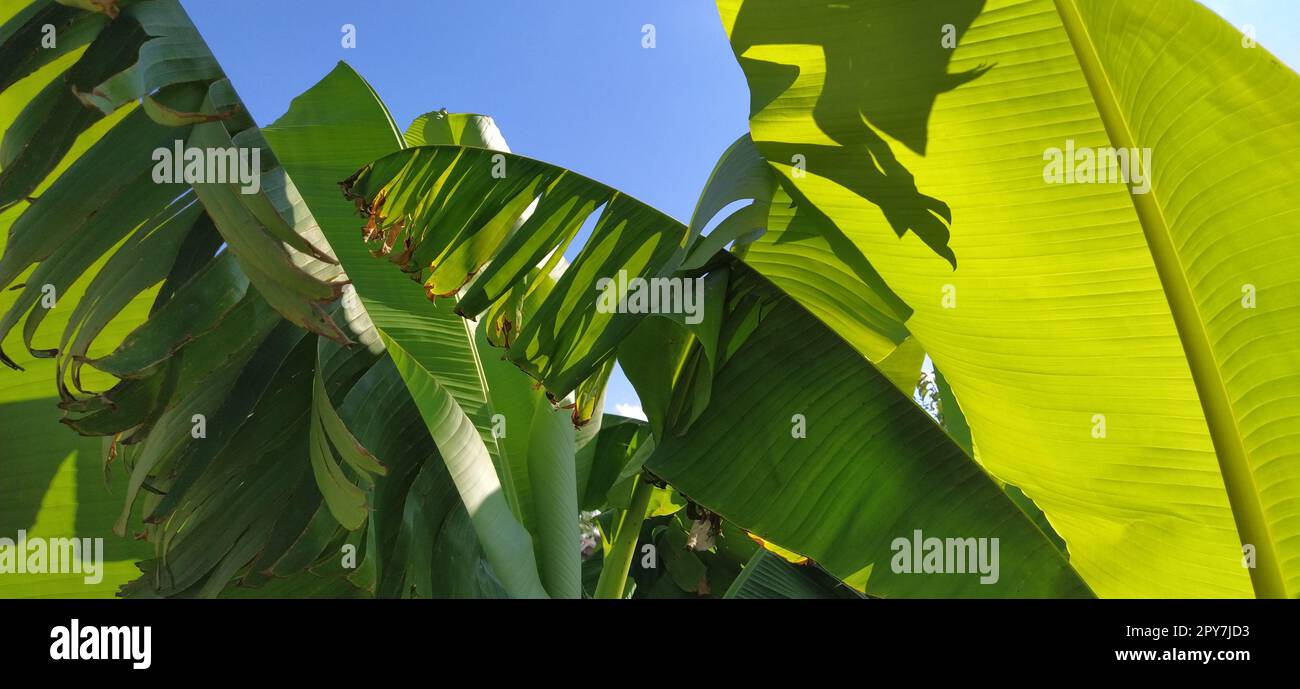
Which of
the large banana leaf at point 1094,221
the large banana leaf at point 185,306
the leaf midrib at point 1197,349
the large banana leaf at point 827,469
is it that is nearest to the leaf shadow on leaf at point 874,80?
the large banana leaf at point 1094,221

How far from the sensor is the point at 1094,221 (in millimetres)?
1665

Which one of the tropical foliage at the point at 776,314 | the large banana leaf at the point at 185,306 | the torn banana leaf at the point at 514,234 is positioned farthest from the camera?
the torn banana leaf at the point at 514,234

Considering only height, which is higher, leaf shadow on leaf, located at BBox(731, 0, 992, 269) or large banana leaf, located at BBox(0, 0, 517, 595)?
leaf shadow on leaf, located at BBox(731, 0, 992, 269)

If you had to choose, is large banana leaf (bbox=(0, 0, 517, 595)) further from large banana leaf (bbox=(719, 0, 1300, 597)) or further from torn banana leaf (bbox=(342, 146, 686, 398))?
large banana leaf (bbox=(719, 0, 1300, 597))

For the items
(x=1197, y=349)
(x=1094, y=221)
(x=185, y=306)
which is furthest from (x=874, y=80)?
(x=185, y=306)

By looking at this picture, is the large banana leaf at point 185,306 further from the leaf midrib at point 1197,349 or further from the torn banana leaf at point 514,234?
the leaf midrib at point 1197,349

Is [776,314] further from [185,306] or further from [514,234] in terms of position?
[185,306]

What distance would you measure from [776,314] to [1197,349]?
0.88 meters

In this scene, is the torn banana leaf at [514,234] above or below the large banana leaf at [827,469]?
above

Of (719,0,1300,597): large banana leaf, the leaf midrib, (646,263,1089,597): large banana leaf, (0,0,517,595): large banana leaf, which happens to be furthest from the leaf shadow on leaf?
(0,0,517,595): large banana leaf

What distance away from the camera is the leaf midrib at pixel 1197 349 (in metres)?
1.55

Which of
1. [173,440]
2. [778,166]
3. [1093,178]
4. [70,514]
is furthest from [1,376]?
[1093,178]

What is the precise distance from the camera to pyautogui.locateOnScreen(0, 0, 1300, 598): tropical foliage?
150cm
